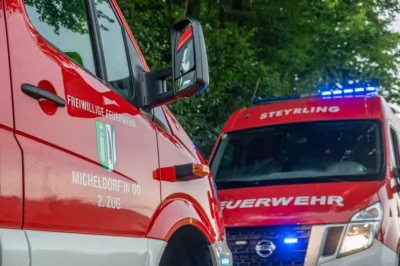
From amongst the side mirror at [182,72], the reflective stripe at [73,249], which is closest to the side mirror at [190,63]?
the side mirror at [182,72]

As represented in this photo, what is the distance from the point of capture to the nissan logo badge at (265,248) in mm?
6121

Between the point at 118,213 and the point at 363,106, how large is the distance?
183 inches

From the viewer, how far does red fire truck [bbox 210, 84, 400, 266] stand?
6.02m

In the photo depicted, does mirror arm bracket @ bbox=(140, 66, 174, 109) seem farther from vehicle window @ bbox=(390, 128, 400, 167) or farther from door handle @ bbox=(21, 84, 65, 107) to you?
vehicle window @ bbox=(390, 128, 400, 167)

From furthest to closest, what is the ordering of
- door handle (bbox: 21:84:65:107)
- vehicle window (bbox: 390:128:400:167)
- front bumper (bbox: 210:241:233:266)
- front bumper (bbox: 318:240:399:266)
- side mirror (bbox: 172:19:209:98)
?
vehicle window (bbox: 390:128:400:167) < front bumper (bbox: 318:240:399:266) < front bumper (bbox: 210:241:233:266) < side mirror (bbox: 172:19:209:98) < door handle (bbox: 21:84:65:107)

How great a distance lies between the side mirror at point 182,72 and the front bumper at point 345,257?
290 centimetres

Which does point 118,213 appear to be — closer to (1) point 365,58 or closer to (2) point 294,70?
(2) point 294,70

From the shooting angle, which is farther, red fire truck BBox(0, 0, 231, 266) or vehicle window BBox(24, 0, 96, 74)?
vehicle window BBox(24, 0, 96, 74)

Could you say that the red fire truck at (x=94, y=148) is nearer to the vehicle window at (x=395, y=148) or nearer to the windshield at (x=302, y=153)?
the windshield at (x=302, y=153)

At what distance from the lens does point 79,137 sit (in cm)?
272

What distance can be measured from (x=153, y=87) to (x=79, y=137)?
87 cm

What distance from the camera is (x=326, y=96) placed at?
299 inches

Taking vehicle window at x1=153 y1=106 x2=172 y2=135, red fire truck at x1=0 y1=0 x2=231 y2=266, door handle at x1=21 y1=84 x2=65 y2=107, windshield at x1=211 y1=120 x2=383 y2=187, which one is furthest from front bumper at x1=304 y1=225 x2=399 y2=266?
door handle at x1=21 y1=84 x2=65 y2=107

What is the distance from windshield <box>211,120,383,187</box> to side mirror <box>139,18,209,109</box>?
3.32 metres
